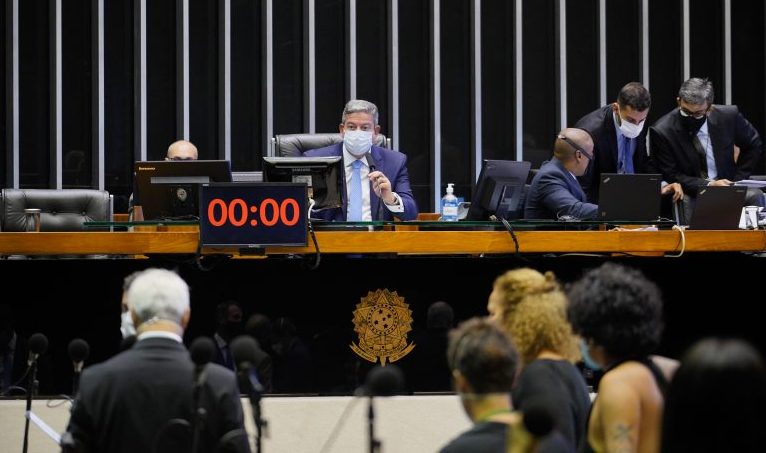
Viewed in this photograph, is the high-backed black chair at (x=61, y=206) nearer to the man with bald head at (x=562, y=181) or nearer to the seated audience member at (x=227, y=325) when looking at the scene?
the seated audience member at (x=227, y=325)

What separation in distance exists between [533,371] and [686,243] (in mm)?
2311

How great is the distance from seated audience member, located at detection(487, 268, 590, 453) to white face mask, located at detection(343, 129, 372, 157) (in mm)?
2891

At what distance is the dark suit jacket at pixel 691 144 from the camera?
22.8 ft

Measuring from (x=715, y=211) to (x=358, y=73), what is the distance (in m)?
4.19

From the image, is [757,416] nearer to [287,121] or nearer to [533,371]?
[533,371]

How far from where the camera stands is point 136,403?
10.3 ft

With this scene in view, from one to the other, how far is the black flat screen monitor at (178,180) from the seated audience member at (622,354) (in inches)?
108

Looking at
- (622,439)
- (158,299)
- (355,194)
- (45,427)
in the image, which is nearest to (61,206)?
(355,194)

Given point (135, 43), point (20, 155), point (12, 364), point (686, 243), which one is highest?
point (135, 43)

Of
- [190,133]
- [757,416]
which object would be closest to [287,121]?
[190,133]

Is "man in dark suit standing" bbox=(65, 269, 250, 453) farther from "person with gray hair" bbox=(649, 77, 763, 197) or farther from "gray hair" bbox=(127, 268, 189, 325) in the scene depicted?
"person with gray hair" bbox=(649, 77, 763, 197)

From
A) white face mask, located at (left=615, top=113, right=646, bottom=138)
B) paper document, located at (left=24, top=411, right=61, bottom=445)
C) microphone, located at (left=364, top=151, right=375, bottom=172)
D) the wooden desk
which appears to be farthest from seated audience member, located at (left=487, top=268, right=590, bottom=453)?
white face mask, located at (left=615, top=113, right=646, bottom=138)

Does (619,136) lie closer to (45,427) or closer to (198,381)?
(45,427)

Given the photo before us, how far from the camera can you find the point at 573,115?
31.0 ft
